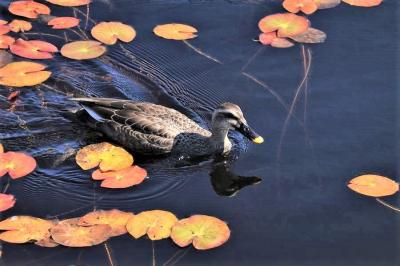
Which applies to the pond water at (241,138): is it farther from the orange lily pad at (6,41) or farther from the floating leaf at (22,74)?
the orange lily pad at (6,41)

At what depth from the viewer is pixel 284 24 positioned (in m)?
10.5

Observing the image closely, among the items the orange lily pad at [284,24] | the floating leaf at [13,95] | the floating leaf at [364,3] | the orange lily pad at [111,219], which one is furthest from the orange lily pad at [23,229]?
the floating leaf at [364,3]

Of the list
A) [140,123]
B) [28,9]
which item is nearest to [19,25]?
[28,9]

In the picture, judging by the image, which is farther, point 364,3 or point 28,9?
point 364,3

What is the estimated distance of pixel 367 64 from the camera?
10008 mm

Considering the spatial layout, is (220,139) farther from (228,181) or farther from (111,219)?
(111,219)

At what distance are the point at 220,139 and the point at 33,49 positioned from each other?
2717mm

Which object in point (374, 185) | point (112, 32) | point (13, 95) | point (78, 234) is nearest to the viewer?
point (78, 234)

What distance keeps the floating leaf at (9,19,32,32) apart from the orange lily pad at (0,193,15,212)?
3101mm

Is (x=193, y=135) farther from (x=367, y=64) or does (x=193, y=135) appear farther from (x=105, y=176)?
(x=367, y=64)

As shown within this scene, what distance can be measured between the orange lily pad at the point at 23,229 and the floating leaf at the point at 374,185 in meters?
3.01

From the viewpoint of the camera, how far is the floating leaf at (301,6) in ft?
35.4

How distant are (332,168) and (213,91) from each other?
74.1 inches

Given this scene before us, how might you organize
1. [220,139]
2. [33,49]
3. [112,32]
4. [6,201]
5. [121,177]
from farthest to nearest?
[112,32] → [33,49] → [220,139] → [121,177] → [6,201]
